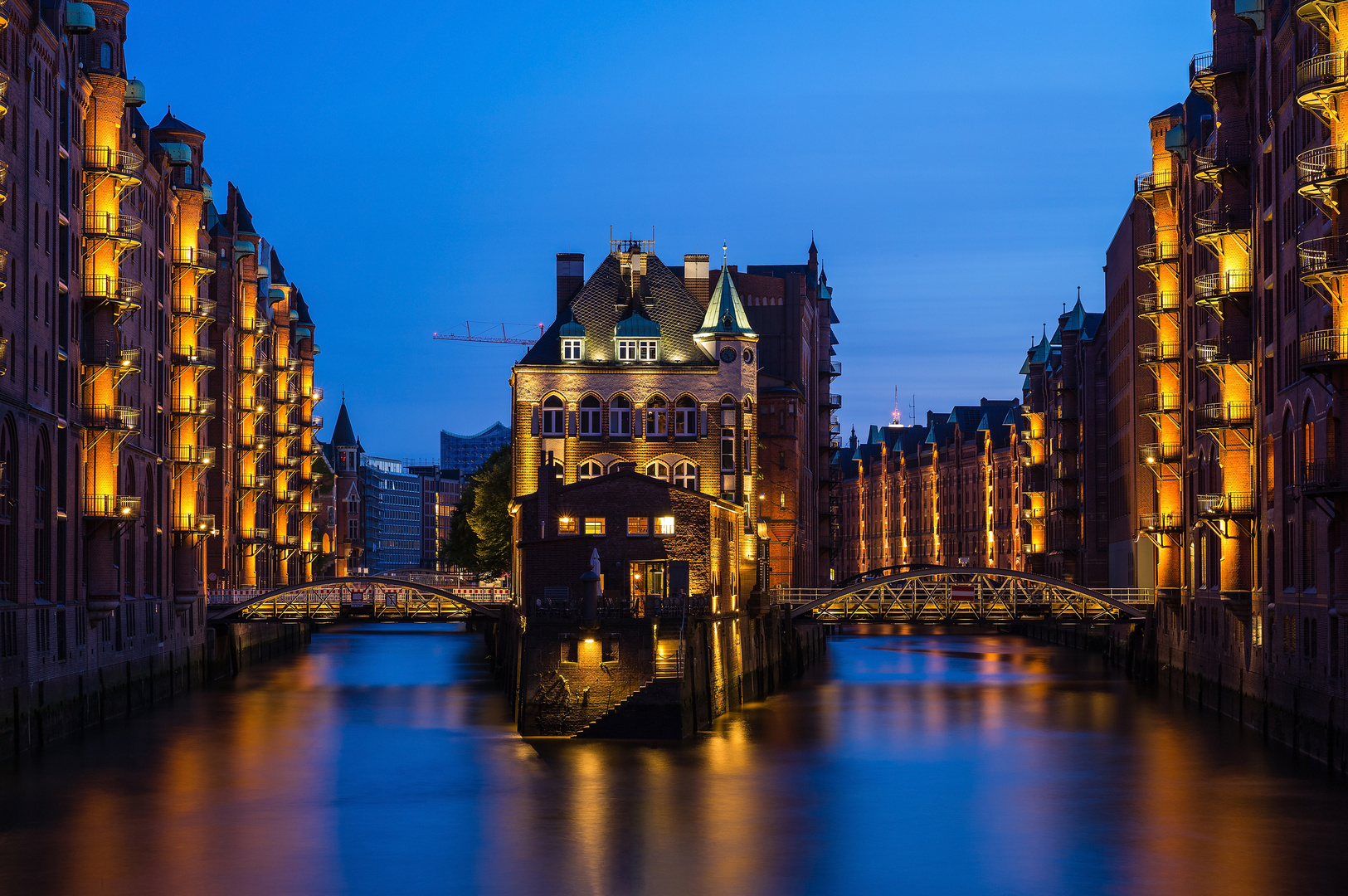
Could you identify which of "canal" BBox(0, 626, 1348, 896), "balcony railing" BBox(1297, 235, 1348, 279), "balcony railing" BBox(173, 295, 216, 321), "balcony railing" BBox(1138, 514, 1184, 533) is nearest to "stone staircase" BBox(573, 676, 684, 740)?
"canal" BBox(0, 626, 1348, 896)

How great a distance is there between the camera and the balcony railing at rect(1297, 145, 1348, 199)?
50.4 meters

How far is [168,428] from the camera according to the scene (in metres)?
87.3

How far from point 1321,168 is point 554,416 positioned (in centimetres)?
4905

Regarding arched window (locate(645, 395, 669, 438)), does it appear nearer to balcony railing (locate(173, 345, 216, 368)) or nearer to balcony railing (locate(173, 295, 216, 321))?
balcony railing (locate(173, 345, 216, 368))

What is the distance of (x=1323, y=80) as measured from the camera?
167ft

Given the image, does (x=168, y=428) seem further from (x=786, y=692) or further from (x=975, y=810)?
(x=975, y=810)

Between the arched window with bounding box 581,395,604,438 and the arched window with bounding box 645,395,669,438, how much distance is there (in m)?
2.39

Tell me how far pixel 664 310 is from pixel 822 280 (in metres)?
54.8

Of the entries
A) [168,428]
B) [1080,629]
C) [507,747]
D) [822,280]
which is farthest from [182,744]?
[822,280]

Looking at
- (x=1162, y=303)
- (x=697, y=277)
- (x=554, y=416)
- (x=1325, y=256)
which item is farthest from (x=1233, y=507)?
(x=697, y=277)

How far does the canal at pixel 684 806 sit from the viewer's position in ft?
135

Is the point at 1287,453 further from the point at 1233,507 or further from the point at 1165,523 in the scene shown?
the point at 1165,523

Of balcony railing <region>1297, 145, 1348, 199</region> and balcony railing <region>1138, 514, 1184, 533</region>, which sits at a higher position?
balcony railing <region>1297, 145, 1348, 199</region>

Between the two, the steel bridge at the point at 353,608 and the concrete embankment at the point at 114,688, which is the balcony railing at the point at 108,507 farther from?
the steel bridge at the point at 353,608
